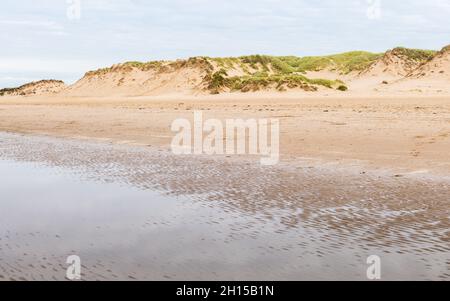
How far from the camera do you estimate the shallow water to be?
16.9 ft

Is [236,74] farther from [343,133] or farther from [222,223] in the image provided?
[222,223]

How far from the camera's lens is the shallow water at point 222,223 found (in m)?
5.16

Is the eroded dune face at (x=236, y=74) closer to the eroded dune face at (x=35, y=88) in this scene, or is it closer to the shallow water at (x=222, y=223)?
the eroded dune face at (x=35, y=88)

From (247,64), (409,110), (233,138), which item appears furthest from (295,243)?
(247,64)

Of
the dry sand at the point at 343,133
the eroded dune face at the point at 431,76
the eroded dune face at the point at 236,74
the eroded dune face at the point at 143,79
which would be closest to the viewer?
the dry sand at the point at 343,133

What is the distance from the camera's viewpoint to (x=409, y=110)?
885 inches

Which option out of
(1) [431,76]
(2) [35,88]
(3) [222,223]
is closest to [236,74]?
(1) [431,76]

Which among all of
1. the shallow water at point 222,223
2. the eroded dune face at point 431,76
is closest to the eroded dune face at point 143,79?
the eroded dune face at point 431,76

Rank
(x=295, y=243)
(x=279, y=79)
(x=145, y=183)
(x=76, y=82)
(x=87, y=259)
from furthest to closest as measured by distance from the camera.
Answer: (x=76, y=82) < (x=279, y=79) < (x=145, y=183) < (x=295, y=243) < (x=87, y=259)

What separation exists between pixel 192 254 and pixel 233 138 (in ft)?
37.3

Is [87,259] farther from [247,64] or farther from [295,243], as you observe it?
[247,64]

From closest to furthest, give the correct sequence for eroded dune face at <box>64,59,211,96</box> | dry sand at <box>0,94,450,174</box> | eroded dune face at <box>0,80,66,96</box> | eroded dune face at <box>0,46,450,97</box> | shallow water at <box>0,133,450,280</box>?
1. shallow water at <box>0,133,450,280</box>
2. dry sand at <box>0,94,450,174</box>
3. eroded dune face at <box>0,46,450,97</box>
4. eroded dune face at <box>64,59,211,96</box>
5. eroded dune face at <box>0,80,66,96</box>

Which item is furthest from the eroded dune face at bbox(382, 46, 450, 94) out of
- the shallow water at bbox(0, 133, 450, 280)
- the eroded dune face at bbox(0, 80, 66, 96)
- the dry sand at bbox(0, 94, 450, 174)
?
the eroded dune face at bbox(0, 80, 66, 96)

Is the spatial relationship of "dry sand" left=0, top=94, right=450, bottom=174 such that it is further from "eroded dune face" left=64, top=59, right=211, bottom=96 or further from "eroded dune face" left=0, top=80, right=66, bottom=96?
"eroded dune face" left=0, top=80, right=66, bottom=96
